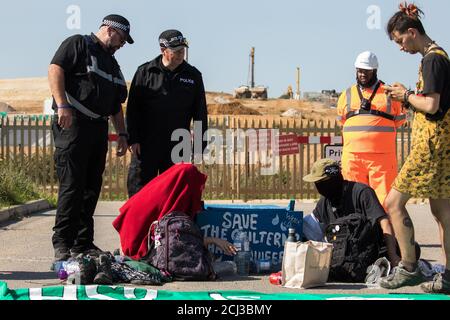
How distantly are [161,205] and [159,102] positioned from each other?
1321 millimetres

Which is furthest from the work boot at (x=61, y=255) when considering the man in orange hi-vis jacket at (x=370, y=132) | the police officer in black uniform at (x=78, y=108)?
the man in orange hi-vis jacket at (x=370, y=132)

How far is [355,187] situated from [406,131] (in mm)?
13866

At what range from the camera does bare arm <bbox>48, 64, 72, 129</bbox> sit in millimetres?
8648

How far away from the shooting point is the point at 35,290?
689 cm

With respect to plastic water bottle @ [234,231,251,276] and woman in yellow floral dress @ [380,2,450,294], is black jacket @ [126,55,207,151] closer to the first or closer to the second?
plastic water bottle @ [234,231,251,276]

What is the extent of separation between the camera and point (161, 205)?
862 centimetres

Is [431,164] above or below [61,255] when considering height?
above

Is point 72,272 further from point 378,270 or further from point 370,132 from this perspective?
point 370,132

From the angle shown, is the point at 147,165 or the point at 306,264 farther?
the point at 147,165

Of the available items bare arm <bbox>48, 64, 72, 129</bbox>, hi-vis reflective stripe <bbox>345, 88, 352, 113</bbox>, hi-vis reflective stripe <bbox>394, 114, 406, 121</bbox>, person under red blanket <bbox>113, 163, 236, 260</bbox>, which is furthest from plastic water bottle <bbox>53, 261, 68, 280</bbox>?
hi-vis reflective stripe <bbox>394, 114, 406, 121</bbox>

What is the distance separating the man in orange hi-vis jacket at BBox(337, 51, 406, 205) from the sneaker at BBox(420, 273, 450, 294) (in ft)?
6.31

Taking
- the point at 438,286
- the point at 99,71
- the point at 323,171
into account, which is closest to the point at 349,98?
the point at 323,171

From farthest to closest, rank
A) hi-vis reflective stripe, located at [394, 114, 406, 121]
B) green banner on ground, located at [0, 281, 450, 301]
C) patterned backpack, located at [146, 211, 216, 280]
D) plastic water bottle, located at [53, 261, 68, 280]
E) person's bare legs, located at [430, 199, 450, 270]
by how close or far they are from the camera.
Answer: hi-vis reflective stripe, located at [394, 114, 406, 121], patterned backpack, located at [146, 211, 216, 280], plastic water bottle, located at [53, 261, 68, 280], person's bare legs, located at [430, 199, 450, 270], green banner on ground, located at [0, 281, 450, 301]
